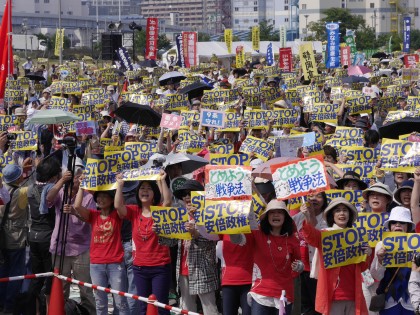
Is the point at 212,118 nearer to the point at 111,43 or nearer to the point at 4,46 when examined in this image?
the point at 4,46

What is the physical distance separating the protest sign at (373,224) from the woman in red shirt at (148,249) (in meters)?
1.63

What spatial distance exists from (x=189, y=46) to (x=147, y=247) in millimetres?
28989

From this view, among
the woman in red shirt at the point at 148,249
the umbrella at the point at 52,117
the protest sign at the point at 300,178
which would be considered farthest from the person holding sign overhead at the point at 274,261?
the umbrella at the point at 52,117

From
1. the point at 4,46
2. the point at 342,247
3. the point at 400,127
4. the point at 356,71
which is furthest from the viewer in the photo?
the point at 356,71

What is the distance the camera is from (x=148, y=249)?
360 inches

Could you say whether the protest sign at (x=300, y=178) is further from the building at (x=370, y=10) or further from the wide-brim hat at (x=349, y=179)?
the building at (x=370, y=10)

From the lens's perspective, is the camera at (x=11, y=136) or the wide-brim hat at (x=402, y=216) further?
the camera at (x=11, y=136)

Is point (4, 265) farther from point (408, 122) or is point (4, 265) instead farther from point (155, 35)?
point (155, 35)

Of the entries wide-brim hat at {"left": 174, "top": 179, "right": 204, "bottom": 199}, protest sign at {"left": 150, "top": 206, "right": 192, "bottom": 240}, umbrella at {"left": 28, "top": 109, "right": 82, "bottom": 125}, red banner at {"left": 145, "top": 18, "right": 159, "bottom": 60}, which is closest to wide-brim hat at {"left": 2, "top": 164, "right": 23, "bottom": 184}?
wide-brim hat at {"left": 174, "top": 179, "right": 204, "bottom": 199}

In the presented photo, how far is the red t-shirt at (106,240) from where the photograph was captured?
30.8 feet

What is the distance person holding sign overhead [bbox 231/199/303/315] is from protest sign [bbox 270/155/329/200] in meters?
0.13

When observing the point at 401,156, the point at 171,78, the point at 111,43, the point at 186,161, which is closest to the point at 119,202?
the point at 186,161

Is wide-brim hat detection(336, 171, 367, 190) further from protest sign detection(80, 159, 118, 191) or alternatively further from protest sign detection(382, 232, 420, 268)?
protest sign detection(382, 232, 420, 268)

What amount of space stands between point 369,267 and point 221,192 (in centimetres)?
125
